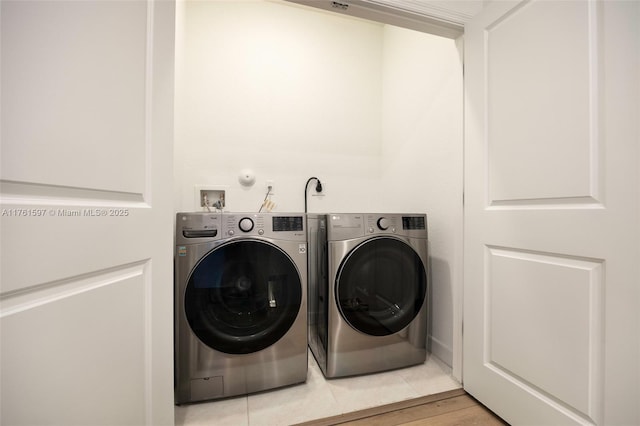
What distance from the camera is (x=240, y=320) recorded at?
1.23 m

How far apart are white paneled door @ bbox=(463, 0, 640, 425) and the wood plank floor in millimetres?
63

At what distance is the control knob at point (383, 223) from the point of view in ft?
4.54

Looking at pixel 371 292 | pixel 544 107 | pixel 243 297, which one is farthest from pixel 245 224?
pixel 544 107

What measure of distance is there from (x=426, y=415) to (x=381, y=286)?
59 centimetres

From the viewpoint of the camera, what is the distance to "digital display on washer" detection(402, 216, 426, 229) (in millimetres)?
1438

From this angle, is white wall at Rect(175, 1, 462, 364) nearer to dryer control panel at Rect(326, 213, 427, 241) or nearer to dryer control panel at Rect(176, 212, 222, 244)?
dryer control panel at Rect(326, 213, 427, 241)

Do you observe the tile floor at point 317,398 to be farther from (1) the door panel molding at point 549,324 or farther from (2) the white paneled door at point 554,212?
(1) the door panel molding at point 549,324

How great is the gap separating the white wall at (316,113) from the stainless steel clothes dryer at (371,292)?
21 centimetres

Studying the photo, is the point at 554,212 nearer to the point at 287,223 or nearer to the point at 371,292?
the point at 371,292

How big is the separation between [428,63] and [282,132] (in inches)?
46.3

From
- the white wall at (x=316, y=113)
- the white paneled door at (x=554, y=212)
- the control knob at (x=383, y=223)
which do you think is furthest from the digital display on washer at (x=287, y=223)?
the white paneled door at (x=554, y=212)

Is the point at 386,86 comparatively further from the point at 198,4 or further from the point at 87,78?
the point at 87,78

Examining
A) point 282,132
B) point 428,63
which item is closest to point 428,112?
point 428,63

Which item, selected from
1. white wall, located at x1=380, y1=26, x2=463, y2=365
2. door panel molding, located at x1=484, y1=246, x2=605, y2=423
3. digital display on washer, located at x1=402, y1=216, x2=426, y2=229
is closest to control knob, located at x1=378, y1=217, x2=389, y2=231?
digital display on washer, located at x1=402, y1=216, x2=426, y2=229
